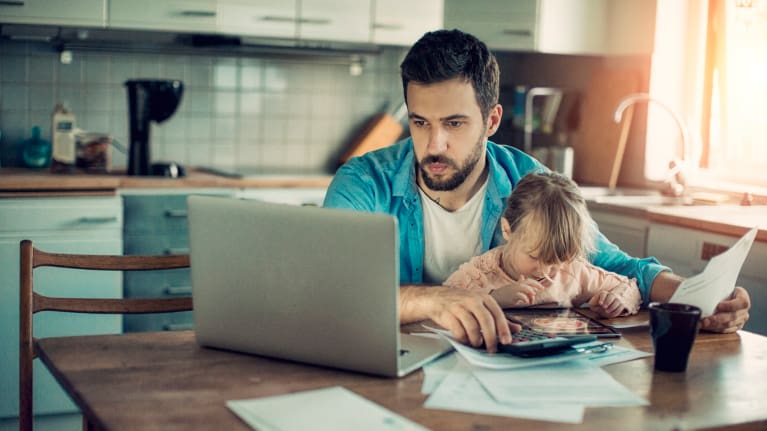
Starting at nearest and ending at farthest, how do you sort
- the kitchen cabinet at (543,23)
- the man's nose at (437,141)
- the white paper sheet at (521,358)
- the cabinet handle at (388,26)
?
the white paper sheet at (521,358), the man's nose at (437,141), the cabinet handle at (388,26), the kitchen cabinet at (543,23)

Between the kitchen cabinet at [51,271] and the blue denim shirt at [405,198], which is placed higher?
the blue denim shirt at [405,198]

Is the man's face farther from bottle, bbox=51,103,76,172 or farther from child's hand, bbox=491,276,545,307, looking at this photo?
bottle, bbox=51,103,76,172

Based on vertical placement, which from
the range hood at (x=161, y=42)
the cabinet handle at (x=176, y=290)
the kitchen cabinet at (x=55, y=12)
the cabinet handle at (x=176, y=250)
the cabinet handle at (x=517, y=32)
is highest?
the cabinet handle at (x=517, y=32)

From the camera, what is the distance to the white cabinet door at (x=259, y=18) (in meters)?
3.68

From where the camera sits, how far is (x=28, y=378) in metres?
1.70

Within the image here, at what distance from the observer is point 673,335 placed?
4.83ft

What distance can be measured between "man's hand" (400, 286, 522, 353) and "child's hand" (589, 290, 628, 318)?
0.35m

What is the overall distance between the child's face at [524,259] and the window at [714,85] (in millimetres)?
2117

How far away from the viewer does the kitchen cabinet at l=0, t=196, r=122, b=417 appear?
3268 millimetres

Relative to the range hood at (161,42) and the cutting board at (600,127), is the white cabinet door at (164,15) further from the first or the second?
the cutting board at (600,127)

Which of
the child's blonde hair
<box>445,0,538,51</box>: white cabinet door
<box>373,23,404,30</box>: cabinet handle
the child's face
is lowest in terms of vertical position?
the child's face

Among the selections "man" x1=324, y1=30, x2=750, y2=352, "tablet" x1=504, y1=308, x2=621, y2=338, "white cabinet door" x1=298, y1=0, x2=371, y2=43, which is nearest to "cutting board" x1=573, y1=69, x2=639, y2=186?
"white cabinet door" x1=298, y1=0, x2=371, y2=43

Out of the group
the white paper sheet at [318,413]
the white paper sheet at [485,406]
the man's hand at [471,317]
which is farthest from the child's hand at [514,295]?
the white paper sheet at [318,413]

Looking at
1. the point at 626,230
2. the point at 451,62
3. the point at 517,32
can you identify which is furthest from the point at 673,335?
the point at 517,32
